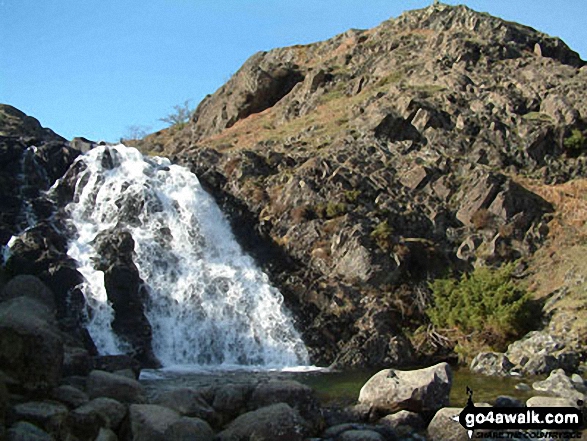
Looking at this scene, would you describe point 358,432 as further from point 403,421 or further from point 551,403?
point 551,403

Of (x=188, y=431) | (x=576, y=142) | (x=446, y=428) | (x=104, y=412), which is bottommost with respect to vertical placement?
(x=446, y=428)

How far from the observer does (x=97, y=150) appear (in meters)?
37.8

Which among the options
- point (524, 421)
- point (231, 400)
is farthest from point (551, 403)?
point (231, 400)

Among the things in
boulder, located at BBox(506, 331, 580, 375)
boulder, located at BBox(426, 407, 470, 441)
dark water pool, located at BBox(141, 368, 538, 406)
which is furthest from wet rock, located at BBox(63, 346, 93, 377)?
boulder, located at BBox(506, 331, 580, 375)

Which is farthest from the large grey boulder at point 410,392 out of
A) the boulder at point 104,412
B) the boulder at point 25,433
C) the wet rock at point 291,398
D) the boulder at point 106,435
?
the boulder at point 25,433

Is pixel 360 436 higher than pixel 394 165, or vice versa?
pixel 394 165

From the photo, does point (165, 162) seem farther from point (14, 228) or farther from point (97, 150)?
point (14, 228)

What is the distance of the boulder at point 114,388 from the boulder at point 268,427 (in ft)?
8.21

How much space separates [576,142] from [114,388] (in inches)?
1400

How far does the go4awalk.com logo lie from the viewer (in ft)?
41.7

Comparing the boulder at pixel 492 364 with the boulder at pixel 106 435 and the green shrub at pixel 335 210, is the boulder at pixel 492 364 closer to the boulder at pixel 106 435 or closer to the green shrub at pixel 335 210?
the green shrub at pixel 335 210

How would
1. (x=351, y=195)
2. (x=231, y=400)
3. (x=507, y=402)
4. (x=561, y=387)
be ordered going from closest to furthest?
1. (x=231, y=400)
2. (x=507, y=402)
3. (x=561, y=387)
4. (x=351, y=195)

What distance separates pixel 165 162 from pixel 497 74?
26.0 m

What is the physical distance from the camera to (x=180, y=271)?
30.0m
